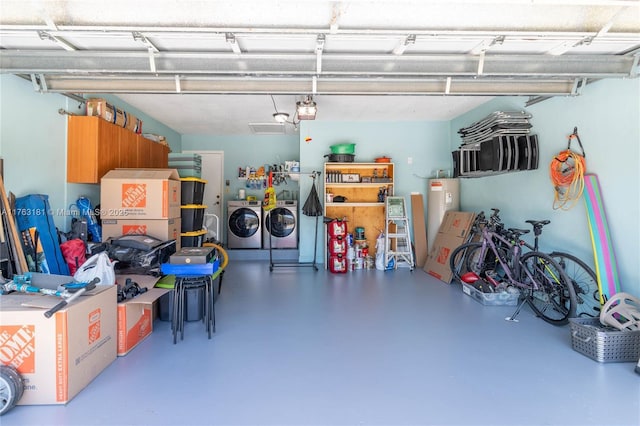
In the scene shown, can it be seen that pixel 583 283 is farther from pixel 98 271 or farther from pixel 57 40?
pixel 57 40

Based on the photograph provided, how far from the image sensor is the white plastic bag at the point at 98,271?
2502 millimetres

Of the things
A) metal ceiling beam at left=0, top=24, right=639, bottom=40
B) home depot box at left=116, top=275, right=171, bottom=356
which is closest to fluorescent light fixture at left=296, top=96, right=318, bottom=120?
metal ceiling beam at left=0, top=24, right=639, bottom=40

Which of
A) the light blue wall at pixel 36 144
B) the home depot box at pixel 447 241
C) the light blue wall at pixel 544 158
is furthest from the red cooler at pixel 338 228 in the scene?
the light blue wall at pixel 36 144

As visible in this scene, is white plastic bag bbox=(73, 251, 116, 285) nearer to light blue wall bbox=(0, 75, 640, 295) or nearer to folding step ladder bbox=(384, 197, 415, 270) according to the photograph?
light blue wall bbox=(0, 75, 640, 295)

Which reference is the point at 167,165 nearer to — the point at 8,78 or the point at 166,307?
the point at 8,78

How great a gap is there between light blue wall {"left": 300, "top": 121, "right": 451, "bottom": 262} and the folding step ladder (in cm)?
49

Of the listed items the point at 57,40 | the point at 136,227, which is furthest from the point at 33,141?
the point at 57,40

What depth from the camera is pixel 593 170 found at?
305 cm

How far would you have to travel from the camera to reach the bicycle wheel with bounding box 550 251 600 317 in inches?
116

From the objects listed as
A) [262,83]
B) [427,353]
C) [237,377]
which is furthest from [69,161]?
[427,353]

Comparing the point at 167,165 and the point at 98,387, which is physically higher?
the point at 167,165

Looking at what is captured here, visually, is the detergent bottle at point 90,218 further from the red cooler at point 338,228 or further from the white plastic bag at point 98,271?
the red cooler at point 338,228

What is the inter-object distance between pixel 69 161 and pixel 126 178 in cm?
64

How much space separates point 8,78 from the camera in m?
2.86
